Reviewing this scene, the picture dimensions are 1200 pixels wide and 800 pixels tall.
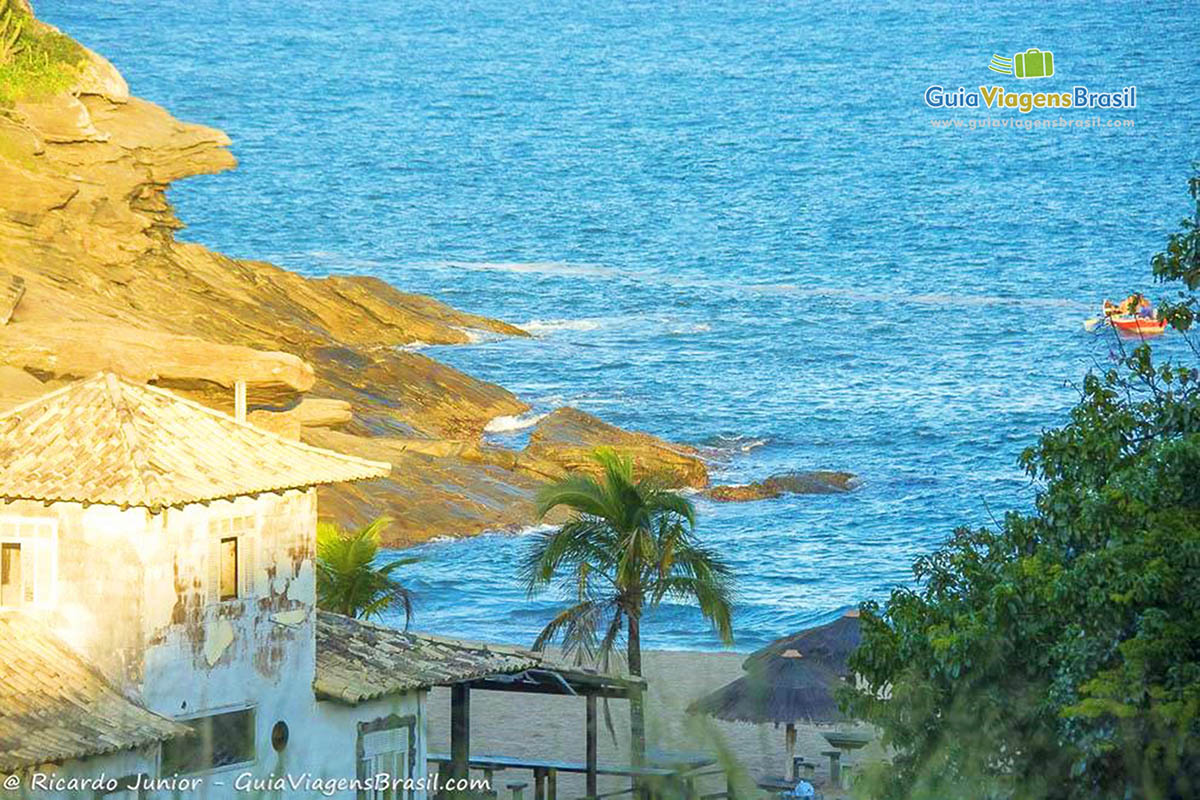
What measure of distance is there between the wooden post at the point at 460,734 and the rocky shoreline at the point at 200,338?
13.0 metres

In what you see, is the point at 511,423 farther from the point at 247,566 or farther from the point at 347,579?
the point at 247,566

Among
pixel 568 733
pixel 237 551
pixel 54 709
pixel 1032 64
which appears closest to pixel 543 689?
pixel 237 551

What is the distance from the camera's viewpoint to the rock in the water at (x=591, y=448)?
58781 millimetres

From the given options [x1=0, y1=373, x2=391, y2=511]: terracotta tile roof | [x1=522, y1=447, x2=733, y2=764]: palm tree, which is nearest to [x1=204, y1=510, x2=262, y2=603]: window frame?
[x1=0, y1=373, x2=391, y2=511]: terracotta tile roof

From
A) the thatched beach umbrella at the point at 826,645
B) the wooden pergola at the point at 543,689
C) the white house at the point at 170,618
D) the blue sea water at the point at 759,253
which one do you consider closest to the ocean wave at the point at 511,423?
the blue sea water at the point at 759,253

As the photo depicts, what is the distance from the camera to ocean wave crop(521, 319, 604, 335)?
106812mm

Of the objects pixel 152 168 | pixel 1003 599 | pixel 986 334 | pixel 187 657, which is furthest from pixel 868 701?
pixel 986 334

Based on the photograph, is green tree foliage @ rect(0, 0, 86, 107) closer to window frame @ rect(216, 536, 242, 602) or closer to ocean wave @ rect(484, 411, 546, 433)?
ocean wave @ rect(484, 411, 546, 433)

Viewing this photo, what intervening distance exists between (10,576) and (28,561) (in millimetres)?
281

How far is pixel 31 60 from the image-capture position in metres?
54.0

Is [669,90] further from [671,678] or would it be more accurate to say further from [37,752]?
[37,752]

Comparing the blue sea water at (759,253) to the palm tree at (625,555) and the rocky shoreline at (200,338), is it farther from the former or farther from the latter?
the palm tree at (625,555)

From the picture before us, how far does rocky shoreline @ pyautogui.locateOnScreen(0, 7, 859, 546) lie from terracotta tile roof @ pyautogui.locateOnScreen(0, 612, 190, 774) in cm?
1664

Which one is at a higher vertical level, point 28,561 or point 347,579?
point 347,579
